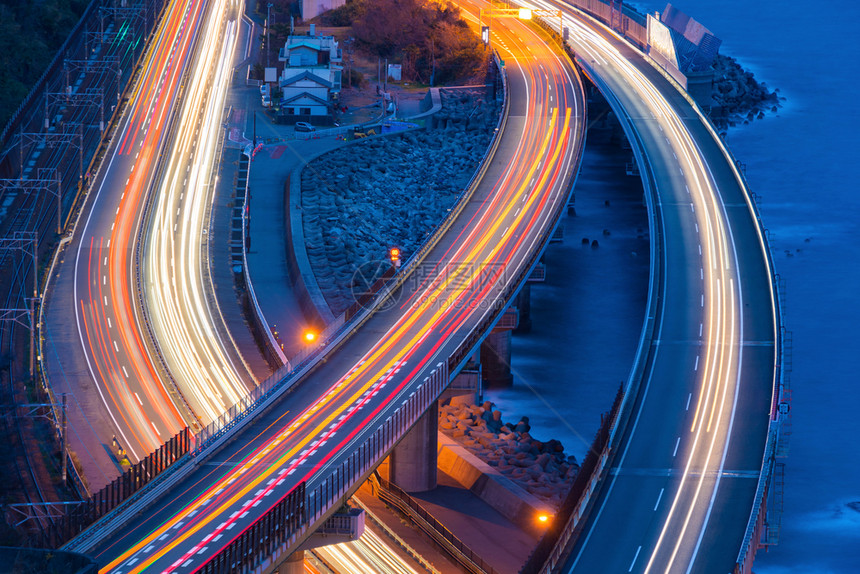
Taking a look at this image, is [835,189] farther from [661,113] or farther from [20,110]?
[20,110]

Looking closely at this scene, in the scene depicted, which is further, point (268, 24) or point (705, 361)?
point (268, 24)

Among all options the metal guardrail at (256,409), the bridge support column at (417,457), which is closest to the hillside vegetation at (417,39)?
the metal guardrail at (256,409)

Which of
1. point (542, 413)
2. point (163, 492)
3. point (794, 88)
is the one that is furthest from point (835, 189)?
point (163, 492)

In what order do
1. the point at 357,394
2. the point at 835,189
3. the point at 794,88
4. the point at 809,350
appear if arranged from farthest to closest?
the point at 794,88
the point at 835,189
the point at 809,350
the point at 357,394

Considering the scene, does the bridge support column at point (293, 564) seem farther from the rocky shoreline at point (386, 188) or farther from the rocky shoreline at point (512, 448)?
the rocky shoreline at point (386, 188)

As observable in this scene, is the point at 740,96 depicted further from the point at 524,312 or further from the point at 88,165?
the point at 88,165

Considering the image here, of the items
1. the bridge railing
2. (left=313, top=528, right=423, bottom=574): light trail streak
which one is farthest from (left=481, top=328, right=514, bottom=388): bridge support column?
the bridge railing

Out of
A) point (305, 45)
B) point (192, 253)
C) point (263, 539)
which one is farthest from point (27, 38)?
point (263, 539)
